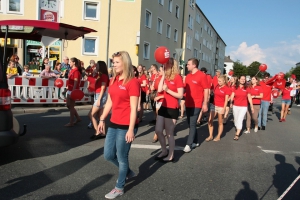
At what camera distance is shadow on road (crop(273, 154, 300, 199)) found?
3938mm

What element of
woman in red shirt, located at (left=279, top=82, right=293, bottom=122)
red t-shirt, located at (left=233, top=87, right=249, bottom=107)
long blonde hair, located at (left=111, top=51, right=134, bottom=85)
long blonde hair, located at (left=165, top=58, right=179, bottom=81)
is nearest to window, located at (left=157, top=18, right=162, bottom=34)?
woman in red shirt, located at (left=279, top=82, right=293, bottom=122)

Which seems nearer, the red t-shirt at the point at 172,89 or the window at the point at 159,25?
the red t-shirt at the point at 172,89

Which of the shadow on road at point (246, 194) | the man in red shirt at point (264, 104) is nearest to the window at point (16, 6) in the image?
the man in red shirt at point (264, 104)

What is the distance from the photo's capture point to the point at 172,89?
4.94 meters

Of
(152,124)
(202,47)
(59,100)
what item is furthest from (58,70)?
(202,47)

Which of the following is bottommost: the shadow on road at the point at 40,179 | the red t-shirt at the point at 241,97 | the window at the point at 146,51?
the shadow on road at the point at 40,179

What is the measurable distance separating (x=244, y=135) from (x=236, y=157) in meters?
2.73

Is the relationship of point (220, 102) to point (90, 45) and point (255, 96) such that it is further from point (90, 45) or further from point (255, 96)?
point (90, 45)

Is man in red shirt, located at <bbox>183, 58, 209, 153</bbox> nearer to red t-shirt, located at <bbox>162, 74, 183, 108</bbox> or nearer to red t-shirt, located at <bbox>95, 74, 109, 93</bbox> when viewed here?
red t-shirt, located at <bbox>162, 74, 183, 108</bbox>

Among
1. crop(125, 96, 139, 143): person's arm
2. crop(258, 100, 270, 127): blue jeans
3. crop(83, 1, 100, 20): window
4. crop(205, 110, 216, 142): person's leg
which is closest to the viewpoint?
crop(125, 96, 139, 143): person's arm

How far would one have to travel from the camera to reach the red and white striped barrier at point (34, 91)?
10.4m

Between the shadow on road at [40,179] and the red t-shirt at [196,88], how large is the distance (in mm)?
2312

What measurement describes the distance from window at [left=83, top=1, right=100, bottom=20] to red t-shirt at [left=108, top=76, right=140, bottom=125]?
74.0ft

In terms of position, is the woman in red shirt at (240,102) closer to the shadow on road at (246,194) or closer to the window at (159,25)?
the shadow on road at (246,194)
